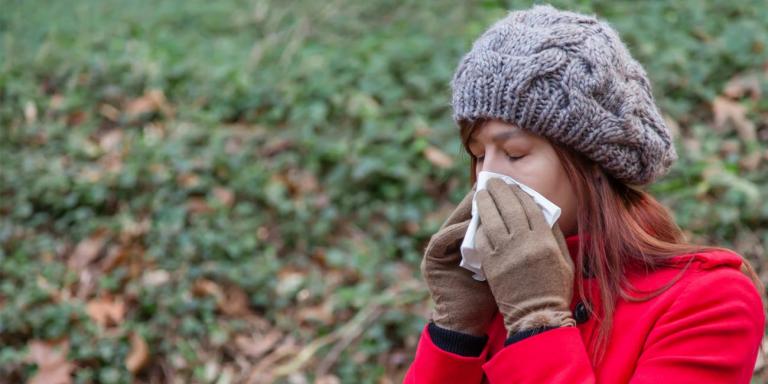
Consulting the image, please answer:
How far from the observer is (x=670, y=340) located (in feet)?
5.72

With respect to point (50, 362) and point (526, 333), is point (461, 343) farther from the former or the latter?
point (50, 362)

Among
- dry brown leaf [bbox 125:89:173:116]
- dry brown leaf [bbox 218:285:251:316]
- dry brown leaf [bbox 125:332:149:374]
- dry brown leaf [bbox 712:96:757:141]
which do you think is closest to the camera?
dry brown leaf [bbox 125:332:149:374]

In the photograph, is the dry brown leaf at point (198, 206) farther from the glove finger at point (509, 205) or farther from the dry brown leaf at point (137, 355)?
the glove finger at point (509, 205)

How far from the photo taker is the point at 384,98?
568 centimetres

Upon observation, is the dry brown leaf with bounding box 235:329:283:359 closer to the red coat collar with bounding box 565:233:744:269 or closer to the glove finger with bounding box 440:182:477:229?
the glove finger with bounding box 440:182:477:229

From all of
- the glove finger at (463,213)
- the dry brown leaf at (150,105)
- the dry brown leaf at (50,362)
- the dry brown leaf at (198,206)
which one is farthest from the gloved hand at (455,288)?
the dry brown leaf at (150,105)

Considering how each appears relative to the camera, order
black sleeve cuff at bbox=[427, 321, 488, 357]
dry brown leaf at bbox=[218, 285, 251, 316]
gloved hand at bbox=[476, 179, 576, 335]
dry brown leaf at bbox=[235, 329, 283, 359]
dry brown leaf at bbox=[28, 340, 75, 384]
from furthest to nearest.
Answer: dry brown leaf at bbox=[218, 285, 251, 316]
dry brown leaf at bbox=[235, 329, 283, 359]
dry brown leaf at bbox=[28, 340, 75, 384]
black sleeve cuff at bbox=[427, 321, 488, 357]
gloved hand at bbox=[476, 179, 576, 335]

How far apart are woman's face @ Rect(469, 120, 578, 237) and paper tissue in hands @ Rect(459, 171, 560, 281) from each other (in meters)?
0.01

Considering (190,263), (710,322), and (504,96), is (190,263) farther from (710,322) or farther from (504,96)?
(710,322)

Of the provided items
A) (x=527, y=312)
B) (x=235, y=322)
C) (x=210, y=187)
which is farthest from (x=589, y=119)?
(x=210, y=187)

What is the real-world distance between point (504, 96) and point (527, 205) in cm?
27

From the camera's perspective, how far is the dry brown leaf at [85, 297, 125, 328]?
4.37 m

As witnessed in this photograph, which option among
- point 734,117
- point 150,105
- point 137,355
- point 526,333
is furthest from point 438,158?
point 526,333

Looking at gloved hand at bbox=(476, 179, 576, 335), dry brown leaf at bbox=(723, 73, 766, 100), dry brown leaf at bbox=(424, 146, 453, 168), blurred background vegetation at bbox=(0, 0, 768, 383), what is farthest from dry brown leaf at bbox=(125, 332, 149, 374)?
dry brown leaf at bbox=(723, 73, 766, 100)
